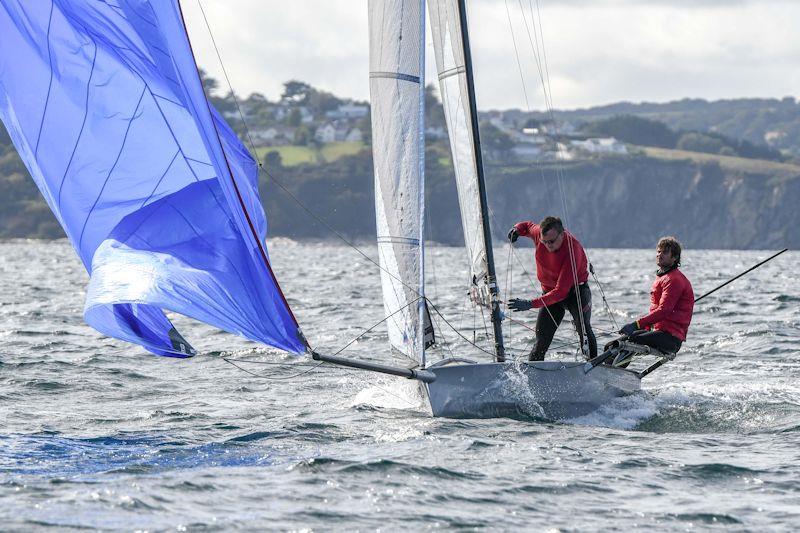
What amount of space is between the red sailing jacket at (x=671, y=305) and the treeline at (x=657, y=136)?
132659mm

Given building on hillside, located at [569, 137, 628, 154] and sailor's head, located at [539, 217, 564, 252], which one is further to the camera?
building on hillside, located at [569, 137, 628, 154]

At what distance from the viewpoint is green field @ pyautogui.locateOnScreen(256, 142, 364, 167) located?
350ft

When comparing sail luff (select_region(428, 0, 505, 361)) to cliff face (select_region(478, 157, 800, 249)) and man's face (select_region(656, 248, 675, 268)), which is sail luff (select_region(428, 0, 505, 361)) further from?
cliff face (select_region(478, 157, 800, 249))

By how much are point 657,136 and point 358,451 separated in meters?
141

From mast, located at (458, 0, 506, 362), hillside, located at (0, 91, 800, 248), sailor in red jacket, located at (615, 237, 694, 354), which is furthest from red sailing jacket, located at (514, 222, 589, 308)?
hillside, located at (0, 91, 800, 248)

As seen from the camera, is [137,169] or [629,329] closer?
[137,169]

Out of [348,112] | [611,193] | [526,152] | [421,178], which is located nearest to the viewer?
[421,178]

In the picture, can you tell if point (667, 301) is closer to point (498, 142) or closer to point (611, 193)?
point (611, 193)

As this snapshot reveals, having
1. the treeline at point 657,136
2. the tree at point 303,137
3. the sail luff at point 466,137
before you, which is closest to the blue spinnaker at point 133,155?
the sail luff at point 466,137

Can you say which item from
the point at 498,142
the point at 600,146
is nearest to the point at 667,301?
the point at 600,146

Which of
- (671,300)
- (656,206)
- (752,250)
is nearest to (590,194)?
(656,206)

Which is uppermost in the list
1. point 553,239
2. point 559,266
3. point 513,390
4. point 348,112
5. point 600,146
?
point 348,112

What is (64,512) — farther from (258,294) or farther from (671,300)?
(671,300)

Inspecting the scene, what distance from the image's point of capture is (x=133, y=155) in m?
7.87
